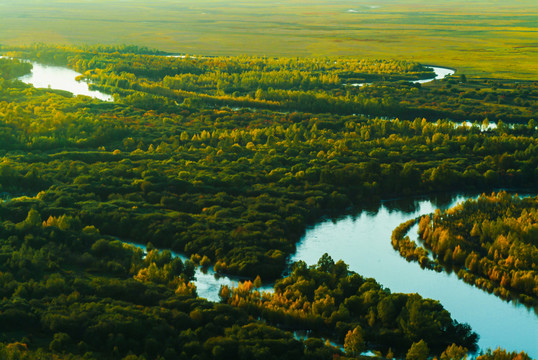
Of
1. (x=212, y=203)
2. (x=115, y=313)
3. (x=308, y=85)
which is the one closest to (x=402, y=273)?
(x=212, y=203)

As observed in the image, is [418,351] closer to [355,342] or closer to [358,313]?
[355,342]

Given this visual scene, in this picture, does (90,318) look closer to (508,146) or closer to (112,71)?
(508,146)

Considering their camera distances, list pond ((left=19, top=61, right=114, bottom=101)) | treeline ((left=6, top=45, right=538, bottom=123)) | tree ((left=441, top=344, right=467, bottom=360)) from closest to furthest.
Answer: tree ((left=441, top=344, right=467, bottom=360)), treeline ((left=6, top=45, right=538, bottom=123)), pond ((left=19, top=61, right=114, bottom=101))

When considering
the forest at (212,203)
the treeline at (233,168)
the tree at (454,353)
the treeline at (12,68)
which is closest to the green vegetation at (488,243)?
the forest at (212,203)

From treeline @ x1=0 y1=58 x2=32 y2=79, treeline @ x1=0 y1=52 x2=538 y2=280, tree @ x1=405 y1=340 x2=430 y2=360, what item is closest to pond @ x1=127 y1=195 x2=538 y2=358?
treeline @ x1=0 y1=52 x2=538 y2=280

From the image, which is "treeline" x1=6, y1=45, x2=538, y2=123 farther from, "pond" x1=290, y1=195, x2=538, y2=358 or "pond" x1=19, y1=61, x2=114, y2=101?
"pond" x1=290, y1=195, x2=538, y2=358

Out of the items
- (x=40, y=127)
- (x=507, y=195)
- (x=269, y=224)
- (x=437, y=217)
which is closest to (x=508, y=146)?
(x=507, y=195)
